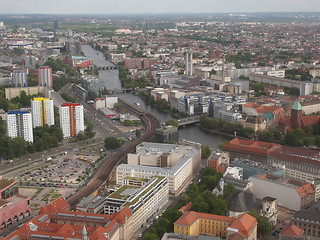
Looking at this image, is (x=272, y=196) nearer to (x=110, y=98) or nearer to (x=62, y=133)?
(x=62, y=133)

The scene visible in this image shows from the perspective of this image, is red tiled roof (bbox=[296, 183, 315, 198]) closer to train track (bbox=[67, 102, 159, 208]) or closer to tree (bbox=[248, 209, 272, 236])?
tree (bbox=[248, 209, 272, 236])

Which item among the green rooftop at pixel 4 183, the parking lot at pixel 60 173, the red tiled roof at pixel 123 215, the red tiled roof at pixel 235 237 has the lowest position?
the parking lot at pixel 60 173

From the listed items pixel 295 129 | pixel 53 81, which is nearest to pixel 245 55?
pixel 53 81

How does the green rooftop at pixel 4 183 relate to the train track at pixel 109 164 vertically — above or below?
above

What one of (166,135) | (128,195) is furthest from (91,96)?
(128,195)

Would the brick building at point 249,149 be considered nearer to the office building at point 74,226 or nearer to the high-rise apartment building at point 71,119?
the high-rise apartment building at point 71,119

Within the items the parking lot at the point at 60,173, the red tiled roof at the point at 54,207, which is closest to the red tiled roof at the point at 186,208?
the red tiled roof at the point at 54,207

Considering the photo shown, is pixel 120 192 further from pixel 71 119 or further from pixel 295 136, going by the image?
pixel 295 136

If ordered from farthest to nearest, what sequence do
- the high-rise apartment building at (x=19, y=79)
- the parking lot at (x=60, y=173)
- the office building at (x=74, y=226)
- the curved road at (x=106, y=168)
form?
the high-rise apartment building at (x=19, y=79) → the parking lot at (x=60, y=173) → the curved road at (x=106, y=168) → the office building at (x=74, y=226)
